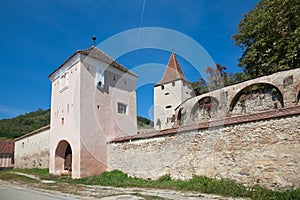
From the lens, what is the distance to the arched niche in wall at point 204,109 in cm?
1616

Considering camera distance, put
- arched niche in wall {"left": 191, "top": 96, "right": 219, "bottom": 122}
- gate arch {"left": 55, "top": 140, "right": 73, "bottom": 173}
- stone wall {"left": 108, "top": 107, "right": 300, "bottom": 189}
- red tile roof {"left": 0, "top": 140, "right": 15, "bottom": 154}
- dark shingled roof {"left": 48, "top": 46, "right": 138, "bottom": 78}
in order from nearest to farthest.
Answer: stone wall {"left": 108, "top": 107, "right": 300, "bottom": 189}
dark shingled roof {"left": 48, "top": 46, "right": 138, "bottom": 78}
gate arch {"left": 55, "top": 140, "right": 73, "bottom": 173}
arched niche in wall {"left": 191, "top": 96, "right": 219, "bottom": 122}
red tile roof {"left": 0, "top": 140, "right": 15, "bottom": 154}

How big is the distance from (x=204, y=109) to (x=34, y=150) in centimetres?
1569

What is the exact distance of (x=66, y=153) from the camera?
15453mm

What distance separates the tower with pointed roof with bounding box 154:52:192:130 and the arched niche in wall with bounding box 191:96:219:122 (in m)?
12.9

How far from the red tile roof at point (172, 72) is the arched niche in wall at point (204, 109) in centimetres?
1514

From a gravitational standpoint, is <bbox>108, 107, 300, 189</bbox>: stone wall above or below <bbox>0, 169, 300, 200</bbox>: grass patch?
above

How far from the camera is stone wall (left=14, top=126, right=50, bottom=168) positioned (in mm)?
18547

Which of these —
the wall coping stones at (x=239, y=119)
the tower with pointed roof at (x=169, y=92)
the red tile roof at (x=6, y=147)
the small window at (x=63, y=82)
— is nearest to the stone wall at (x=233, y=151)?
the wall coping stones at (x=239, y=119)

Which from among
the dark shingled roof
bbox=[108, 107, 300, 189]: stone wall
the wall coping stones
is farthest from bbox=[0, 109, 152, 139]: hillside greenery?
the wall coping stones

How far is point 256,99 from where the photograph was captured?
13.1m

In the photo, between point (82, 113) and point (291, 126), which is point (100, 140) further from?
point (291, 126)

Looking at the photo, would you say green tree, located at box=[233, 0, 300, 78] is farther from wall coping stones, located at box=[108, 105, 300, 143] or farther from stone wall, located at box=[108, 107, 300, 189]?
stone wall, located at box=[108, 107, 300, 189]

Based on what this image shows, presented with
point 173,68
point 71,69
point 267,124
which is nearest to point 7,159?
point 71,69

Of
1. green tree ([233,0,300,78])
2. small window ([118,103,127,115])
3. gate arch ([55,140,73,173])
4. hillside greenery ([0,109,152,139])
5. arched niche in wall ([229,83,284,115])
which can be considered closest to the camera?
arched niche in wall ([229,83,284,115])
